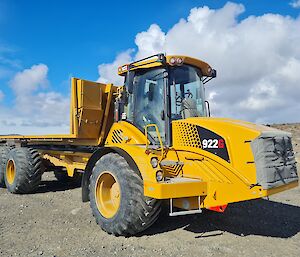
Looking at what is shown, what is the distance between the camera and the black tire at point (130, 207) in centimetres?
486

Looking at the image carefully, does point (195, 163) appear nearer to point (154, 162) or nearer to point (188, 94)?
point (154, 162)

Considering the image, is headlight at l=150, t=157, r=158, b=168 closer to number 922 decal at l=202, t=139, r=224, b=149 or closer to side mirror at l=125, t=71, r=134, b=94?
number 922 decal at l=202, t=139, r=224, b=149

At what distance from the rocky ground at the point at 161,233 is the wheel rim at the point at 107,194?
14.3 inches

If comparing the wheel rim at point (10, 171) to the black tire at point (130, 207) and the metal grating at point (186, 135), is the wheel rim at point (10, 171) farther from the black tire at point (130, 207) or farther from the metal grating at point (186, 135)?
the metal grating at point (186, 135)

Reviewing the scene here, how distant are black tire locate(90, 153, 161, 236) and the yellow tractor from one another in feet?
0.05

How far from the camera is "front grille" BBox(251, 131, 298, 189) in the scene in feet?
14.8

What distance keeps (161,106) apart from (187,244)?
219cm

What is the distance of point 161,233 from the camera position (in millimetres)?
5312

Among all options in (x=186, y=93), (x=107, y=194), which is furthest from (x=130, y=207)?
(x=186, y=93)

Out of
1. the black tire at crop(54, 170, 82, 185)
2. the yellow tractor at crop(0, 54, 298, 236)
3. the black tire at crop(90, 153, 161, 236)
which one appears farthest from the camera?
the black tire at crop(54, 170, 82, 185)

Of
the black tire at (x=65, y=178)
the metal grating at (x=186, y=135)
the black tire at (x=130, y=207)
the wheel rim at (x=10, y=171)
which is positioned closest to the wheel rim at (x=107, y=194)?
the black tire at (x=130, y=207)

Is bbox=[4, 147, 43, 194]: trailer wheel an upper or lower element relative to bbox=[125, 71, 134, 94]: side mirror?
lower

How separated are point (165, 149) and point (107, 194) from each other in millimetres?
1268

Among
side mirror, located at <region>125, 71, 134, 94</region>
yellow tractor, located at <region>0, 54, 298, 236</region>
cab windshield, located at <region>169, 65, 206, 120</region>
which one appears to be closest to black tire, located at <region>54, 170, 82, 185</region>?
yellow tractor, located at <region>0, 54, 298, 236</region>
